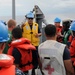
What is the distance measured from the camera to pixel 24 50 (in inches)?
142

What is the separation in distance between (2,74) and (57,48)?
61.8 inches

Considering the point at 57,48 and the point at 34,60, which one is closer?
the point at 57,48

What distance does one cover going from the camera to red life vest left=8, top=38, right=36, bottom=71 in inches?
139

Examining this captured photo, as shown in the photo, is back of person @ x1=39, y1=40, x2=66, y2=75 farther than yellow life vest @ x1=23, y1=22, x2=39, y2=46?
No

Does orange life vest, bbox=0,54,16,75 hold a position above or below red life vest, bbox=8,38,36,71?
above

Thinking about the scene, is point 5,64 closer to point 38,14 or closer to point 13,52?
point 13,52

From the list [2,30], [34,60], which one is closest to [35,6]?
[34,60]

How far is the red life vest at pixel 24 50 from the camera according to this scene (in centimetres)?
354

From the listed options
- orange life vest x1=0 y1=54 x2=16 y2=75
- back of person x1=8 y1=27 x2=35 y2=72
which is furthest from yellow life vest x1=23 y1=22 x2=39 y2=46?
orange life vest x1=0 y1=54 x2=16 y2=75

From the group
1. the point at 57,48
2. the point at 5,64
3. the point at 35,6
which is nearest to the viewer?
the point at 5,64

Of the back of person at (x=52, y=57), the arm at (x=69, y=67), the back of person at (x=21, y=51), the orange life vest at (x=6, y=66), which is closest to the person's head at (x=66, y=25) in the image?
the back of person at (x=21, y=51)

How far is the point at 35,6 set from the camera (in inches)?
331

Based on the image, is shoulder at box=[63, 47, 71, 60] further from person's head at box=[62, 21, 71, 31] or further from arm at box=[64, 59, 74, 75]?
person's head at box=[62, 21, 71, 31]

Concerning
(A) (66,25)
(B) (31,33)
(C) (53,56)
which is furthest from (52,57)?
(B) (31,33)
